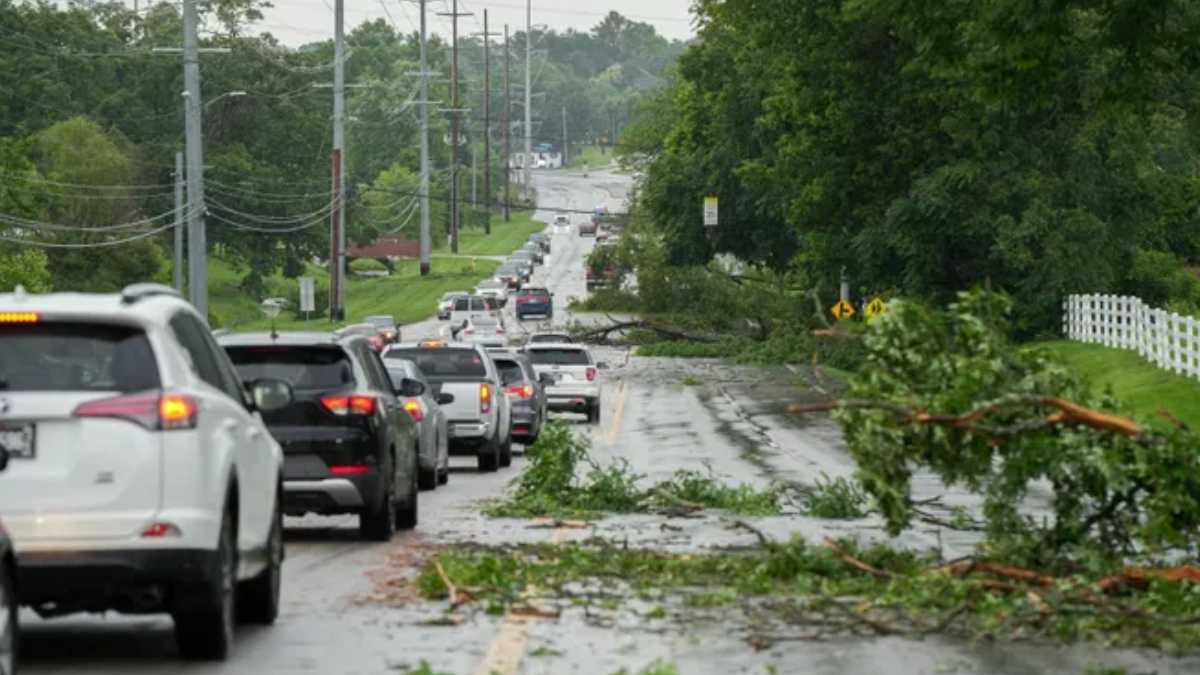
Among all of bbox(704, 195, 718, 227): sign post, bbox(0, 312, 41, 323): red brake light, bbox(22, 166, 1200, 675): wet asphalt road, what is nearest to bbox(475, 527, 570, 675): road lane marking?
bbox(22, 166, 1200, 675): wet asphalt road

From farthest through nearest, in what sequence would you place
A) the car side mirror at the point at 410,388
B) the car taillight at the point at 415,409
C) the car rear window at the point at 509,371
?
1. the car rear window at the point at 509,371
2. the car taillight at the point at 415,409
3. the car side mirror at the point at 410,388

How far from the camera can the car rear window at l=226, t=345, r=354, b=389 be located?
20.4 m

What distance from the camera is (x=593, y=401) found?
171 feet

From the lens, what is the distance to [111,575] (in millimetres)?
11891

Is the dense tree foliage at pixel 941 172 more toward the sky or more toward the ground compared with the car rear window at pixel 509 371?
more toward the sky

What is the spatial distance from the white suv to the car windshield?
4029cm

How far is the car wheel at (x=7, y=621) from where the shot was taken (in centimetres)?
1059

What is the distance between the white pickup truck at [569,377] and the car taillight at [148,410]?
1554 inches

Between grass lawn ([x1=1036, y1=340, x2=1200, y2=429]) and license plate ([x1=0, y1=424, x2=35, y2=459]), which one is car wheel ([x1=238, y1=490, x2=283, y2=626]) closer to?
license plate ([x1=0, y1=424, x2=35, y2=459])

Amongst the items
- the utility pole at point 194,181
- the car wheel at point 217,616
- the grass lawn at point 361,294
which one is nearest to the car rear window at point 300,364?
the car wheel at point 217,616

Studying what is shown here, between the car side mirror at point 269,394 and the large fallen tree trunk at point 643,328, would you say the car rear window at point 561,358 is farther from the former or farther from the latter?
the car side mirror at point 269,394

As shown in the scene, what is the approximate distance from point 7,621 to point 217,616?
1826mm

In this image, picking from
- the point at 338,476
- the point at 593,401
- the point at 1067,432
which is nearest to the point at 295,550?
the point at 338,476

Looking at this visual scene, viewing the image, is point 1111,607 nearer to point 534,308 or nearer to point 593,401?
point 593,401
